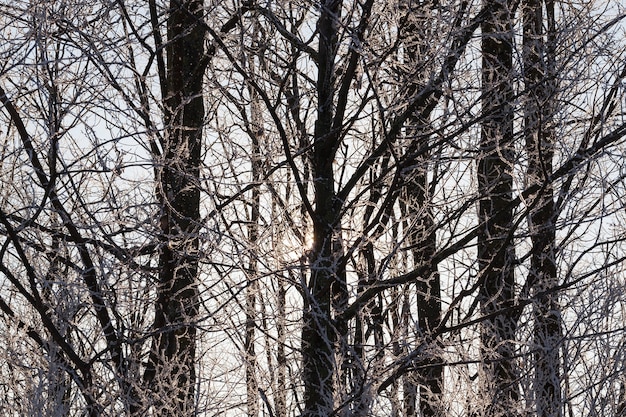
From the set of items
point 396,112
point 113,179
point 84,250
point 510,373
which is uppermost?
point 396,112

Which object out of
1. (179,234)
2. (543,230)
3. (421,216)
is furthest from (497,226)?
(179,234)

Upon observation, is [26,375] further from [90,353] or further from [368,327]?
[368,327]

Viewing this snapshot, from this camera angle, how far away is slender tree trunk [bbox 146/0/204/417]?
4.68 meters

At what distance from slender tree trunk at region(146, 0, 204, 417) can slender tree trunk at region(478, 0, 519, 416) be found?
5.86 feet

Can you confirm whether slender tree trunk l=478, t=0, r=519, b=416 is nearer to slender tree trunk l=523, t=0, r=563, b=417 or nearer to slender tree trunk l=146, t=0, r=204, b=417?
slender tree trunk l=523, t=0, r=563, b=417

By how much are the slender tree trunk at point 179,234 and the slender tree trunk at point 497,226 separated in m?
1.79

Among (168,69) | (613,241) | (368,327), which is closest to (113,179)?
(168,69)

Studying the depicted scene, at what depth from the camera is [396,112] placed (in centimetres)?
506

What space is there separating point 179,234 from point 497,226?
2036mm

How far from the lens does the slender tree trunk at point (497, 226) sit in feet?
14.8

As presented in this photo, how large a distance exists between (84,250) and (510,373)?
3.46 m

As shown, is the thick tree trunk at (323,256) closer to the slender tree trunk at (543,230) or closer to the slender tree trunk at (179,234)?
the slender tree trunk at (179,234)

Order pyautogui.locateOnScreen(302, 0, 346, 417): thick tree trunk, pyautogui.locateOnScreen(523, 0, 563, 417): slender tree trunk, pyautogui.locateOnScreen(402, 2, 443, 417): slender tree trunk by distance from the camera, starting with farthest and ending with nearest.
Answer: pyautogui.locateOnScreen(523, 0, 563, 417): slender tree trunk < pyautogui.locateOnScreen(402, 2, 443, 417): slender tree trunk < pyautogui.locateOnScreen(302, 0, 346, 417): thick tree trunk

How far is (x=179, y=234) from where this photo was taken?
4.76 meters
